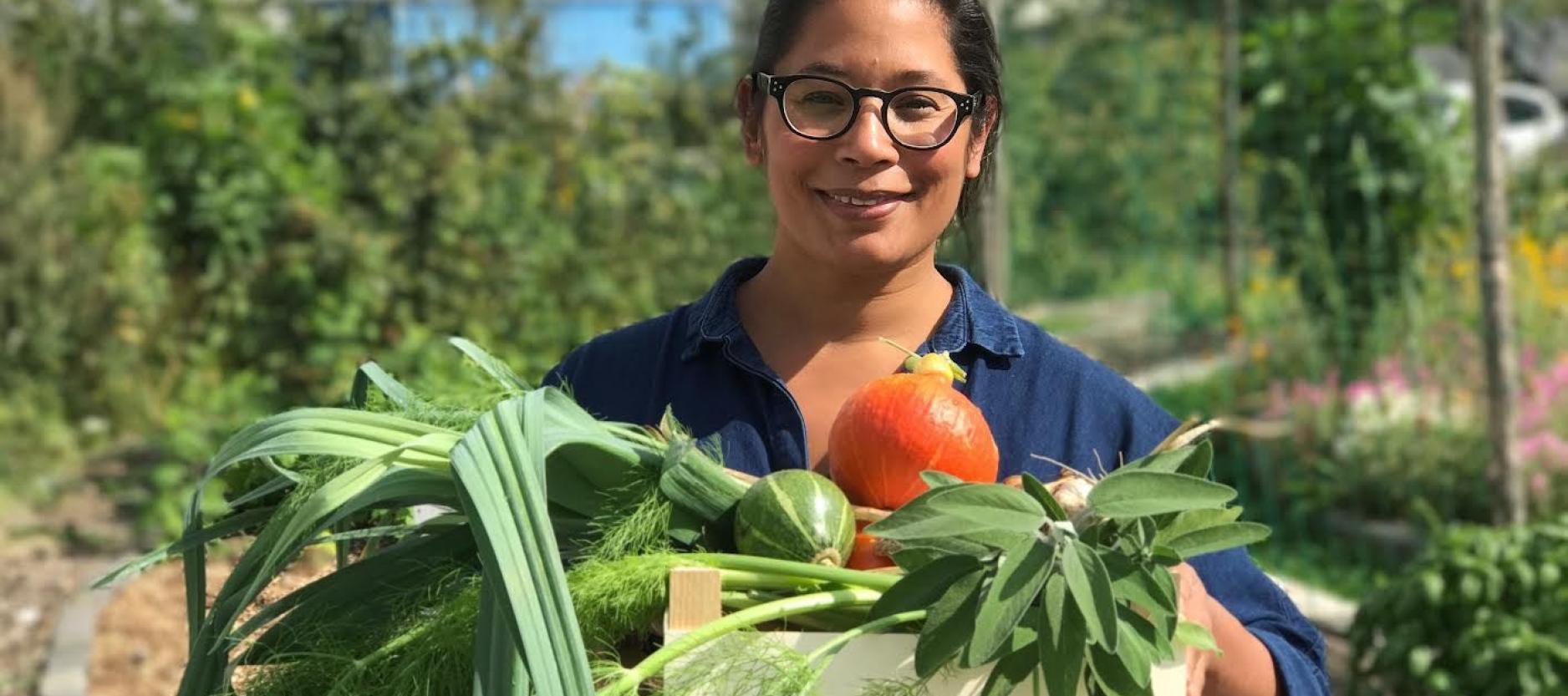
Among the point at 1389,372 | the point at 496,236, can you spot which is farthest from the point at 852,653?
the point at 1389,372

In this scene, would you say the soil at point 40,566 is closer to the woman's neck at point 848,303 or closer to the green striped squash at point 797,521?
the woman's neck at point 848,303

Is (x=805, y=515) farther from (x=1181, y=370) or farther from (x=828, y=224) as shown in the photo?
(x=1181, y=370)

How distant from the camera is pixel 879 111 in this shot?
1938 mm

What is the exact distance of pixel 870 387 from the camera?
5.67ft

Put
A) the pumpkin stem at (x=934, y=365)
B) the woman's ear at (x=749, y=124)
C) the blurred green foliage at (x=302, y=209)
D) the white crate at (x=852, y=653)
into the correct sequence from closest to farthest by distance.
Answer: the white crate at (x=852, y=653) → the pumpkin stem at (x=934, y=365) → the woman's ear at (x=749, y=124) → the blurred green foliage at (x=302, y=209)

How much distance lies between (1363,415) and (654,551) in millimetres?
5225

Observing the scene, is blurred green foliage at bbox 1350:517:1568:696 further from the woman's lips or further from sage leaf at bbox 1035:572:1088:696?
sage leaf at bbox 1035:572:1088:696

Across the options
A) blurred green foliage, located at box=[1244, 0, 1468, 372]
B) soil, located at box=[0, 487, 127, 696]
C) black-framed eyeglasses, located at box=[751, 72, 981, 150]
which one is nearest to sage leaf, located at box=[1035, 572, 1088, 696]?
black-framed eyeglasses, located at box=[751, 72, 981, 150]

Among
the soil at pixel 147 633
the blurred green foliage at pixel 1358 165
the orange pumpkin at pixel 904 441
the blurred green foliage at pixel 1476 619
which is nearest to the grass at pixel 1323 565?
the blurred green foliage at pixel 1358 165

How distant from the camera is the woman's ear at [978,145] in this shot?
83.7 inches

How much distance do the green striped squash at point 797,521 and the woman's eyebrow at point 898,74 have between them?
1.73 feet

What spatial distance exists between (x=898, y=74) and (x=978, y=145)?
0.77 ft

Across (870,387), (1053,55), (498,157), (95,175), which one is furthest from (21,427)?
(1053,55)

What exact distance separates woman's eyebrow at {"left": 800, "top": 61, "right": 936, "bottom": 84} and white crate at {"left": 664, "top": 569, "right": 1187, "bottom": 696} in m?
0.68
